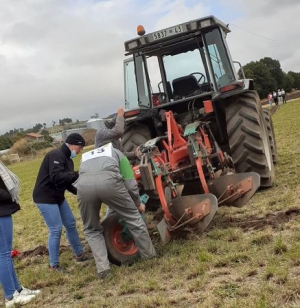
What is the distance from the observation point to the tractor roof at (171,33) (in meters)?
6.80

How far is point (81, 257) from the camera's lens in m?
5.65

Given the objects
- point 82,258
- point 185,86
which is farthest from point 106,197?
point 185,86

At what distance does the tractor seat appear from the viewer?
7.53m

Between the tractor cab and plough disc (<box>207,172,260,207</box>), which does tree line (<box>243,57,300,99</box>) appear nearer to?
the tractor cab

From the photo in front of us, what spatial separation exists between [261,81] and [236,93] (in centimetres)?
6674

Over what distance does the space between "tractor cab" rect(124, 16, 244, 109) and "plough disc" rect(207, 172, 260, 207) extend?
1472mm

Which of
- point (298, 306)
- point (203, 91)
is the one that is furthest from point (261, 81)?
point (298, 306)

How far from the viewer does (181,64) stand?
7906 millimetres

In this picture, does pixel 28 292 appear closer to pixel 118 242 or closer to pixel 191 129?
pixel 118 242

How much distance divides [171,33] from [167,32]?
76mm

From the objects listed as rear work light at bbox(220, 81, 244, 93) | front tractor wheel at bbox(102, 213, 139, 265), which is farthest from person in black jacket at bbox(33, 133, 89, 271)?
rear work light at bbox(220, 81, 244, 93)

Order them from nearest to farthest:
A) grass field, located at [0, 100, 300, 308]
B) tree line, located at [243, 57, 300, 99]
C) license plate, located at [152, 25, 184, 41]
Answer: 1. grass field, located at [0, 100, 300, 308]
2. license plate, located at [152, 25, 184, 41]
3. tree line, located at [243, 57, 300, 99]

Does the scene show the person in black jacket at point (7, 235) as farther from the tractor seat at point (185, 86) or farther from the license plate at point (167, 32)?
the tractor seat at point (185, 86)

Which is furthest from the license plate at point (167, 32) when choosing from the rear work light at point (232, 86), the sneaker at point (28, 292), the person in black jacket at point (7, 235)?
the sneaker at point (28, 292)
